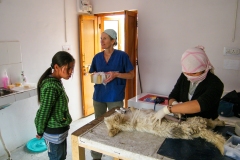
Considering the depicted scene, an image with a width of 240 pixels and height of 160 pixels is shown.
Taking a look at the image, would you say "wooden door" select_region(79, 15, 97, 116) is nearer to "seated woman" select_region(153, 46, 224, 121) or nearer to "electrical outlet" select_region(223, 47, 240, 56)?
"electrical outlet" select_region(223, 47, 240, 56)

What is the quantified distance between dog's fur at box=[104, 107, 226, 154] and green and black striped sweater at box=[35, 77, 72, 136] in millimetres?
414

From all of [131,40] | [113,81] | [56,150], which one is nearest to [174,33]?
[131,40]

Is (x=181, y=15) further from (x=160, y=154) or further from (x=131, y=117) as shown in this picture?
(x=160, y=154)

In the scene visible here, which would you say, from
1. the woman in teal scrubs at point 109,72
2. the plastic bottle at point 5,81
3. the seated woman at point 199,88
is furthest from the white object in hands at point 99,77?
the plastic bottle at point 5,81

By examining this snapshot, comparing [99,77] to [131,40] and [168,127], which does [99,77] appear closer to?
[168,127]

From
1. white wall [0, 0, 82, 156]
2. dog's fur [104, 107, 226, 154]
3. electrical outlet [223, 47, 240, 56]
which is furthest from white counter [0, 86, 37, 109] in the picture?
electrical outlet [223, 47, 240, 56]

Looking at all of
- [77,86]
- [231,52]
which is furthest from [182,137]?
[77,86]

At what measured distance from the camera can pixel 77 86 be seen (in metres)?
3.58

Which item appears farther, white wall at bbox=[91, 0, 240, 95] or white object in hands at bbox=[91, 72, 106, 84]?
white wall at bbox=[91, 0, 240, 95]

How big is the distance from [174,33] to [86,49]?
5.02 ft

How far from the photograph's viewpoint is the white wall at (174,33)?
262 centimetres

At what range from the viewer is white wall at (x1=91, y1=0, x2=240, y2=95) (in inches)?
103

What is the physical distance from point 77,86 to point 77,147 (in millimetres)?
2365

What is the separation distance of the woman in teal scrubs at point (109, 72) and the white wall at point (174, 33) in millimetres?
1032
